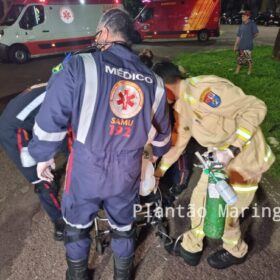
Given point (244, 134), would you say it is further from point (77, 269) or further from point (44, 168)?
point (77, 269)

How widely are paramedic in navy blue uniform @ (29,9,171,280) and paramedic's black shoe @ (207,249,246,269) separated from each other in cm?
96


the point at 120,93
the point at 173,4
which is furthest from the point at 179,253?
the point at 173,4

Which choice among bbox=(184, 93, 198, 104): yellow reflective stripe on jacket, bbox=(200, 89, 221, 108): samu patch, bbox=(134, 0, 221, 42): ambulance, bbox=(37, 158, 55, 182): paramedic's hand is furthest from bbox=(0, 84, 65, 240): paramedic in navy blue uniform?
bbox=(134, 0, 221, 42): ambulance

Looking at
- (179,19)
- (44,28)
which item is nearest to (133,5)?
(179,19)

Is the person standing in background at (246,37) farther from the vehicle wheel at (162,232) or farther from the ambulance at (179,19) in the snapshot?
the ambulance at (179,19)

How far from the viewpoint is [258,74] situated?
9.63 m

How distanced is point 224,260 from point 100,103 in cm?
170

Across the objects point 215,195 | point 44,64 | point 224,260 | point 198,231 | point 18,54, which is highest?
point 215,195

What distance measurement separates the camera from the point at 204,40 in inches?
715

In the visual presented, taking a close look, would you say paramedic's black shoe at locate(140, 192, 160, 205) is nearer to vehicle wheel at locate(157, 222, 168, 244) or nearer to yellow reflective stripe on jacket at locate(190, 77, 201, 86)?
vehicle wheel at locate(157, 222, 168, 244)

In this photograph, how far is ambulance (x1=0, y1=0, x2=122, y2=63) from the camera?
39.2ft

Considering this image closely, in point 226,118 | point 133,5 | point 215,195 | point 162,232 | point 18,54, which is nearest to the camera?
point 215,195

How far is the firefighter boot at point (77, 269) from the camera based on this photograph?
2414 mm

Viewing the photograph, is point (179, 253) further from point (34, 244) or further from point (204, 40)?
point (204, 40)
